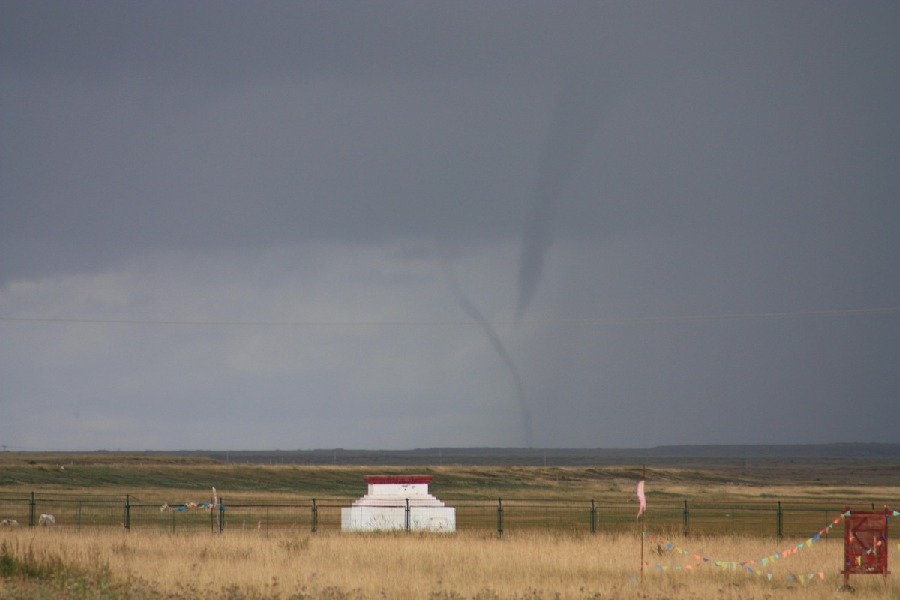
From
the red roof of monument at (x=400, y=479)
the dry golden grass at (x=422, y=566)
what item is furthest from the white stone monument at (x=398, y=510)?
the dry golden grass at (x=422, y=566)

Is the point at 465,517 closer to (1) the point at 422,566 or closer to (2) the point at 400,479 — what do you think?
(2) the point at 400,479

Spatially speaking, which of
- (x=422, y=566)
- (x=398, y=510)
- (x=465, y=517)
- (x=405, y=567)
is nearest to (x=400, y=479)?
(x=398, y=510)

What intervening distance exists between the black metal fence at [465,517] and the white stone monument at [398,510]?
4.64ft

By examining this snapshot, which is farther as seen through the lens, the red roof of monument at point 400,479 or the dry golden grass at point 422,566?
the red roof of monument at point 400,479

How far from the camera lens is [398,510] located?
44.4 metres

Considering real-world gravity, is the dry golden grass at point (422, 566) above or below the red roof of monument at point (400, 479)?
below

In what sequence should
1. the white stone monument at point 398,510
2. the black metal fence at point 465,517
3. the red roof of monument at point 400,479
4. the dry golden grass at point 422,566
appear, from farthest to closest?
the black metal fence at point 465,517 < the red roof of monument at point 400,479 < the white stone monument at point 398,510 < the dry golden grass at point 422,566

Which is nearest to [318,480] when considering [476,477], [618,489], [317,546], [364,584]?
[476,477]

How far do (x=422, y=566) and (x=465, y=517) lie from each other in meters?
28.9

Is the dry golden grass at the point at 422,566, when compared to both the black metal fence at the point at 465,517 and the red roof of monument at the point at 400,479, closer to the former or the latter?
the red roof of monument at the point at 400,479

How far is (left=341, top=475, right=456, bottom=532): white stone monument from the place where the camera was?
4347 cm

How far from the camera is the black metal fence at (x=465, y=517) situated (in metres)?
47.1

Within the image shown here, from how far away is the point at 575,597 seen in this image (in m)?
23.2

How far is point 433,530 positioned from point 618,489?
6301 cm
